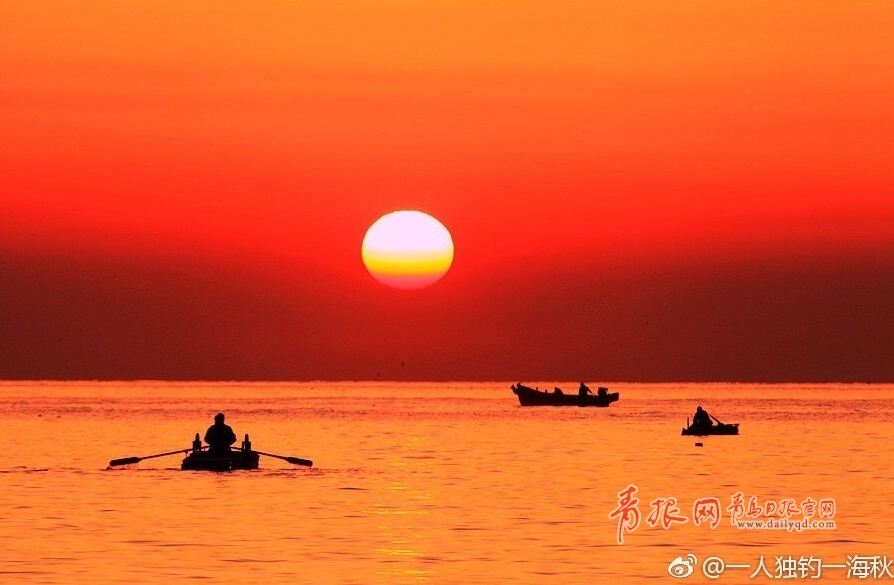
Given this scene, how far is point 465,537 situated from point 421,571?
7.38 m

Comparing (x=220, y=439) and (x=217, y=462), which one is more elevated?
(x=220, y=439)

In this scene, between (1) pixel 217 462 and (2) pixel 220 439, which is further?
(1) pixel 217 462

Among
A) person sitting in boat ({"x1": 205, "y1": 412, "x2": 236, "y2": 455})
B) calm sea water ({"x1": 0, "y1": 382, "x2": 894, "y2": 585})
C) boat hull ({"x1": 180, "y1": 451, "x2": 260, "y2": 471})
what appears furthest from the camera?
boat hull ({"x1": 180, "y1": 451, "x2": 260, "y2": 471})

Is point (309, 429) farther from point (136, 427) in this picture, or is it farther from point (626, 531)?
point (626, 531)

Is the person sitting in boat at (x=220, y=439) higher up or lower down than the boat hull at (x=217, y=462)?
higher up

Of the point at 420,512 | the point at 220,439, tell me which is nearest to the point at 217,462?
the point at 220,439

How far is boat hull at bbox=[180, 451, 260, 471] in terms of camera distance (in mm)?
69500

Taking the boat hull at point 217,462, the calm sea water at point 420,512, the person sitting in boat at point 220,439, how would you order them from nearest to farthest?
1. the calm sea water at point 420,512
2. the person sitting in boat at point 220,439
3. the boat hull at point 217,462

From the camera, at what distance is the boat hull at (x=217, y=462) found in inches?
2736

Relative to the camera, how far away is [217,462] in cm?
6969

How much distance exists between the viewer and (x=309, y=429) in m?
136

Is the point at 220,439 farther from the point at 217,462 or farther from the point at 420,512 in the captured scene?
the point at 420,512

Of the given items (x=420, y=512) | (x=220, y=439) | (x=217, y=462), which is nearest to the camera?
(x=420, y=512)

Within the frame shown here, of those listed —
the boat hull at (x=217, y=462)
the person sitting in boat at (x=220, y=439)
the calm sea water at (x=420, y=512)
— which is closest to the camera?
the calm sea water at (x=420, y=512)
